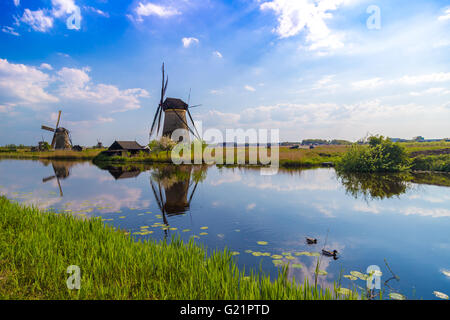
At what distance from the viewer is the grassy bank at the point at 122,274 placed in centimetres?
329

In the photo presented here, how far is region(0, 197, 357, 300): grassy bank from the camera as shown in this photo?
3.29 m

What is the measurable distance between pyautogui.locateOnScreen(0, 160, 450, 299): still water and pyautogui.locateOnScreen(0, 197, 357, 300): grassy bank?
1451 millimetres

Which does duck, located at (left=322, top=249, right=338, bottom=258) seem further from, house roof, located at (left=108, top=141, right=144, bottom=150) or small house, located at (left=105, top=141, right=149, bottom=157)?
house roof, located at (left=108, top=141, right=144, bottom=150)

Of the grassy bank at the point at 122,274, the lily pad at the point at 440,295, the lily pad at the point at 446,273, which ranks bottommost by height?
the lily pad at the point at 446,273

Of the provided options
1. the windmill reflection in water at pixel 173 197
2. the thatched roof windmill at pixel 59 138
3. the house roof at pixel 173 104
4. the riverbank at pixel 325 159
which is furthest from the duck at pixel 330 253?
the thatched roof windmill at pixel 59 138

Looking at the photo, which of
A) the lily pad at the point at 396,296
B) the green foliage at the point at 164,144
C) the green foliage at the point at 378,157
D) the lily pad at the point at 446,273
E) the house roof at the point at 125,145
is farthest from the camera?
the house roof at the point at 125,145

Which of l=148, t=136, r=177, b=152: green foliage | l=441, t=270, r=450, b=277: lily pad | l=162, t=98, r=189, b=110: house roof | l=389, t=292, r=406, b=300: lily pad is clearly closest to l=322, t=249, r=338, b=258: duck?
l=389, t=292, r=406, b=300: lily pad

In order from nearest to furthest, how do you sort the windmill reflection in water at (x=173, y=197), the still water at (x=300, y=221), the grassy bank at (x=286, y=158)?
the still water at (x=300, y=221) < the windmill reflection in water at (x=173, y=197) < the grassy bank at (x=286, y=158)

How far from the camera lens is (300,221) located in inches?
325

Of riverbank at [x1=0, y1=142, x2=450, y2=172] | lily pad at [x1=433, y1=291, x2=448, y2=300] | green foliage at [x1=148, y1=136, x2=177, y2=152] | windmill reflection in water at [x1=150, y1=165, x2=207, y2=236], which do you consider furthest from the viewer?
green foliage at [x1=148, y1=136, x2=177, y2=152]

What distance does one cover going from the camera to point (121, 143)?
134ft

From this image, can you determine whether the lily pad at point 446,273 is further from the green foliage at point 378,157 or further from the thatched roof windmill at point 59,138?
the thatched roof windmill at point 59,138

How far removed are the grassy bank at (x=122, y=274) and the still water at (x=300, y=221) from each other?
1.45 meters
